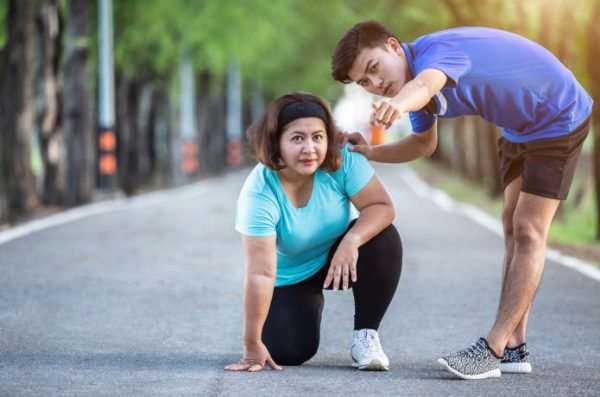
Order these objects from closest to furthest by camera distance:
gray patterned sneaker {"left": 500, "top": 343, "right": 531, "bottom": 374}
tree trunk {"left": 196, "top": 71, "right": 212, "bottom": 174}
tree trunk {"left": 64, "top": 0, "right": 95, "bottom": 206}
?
gray patterned sneaker {"left": 500, "top": 343, "right": 531, "bottom": 374} → tree trunk {"left": 64, "top": 0, "right": 95, "bottom": 206} → tree trunk {"left": 196, "top": 71, "right": 212, "bottom": 174}

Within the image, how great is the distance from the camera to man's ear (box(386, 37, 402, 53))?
6.04m

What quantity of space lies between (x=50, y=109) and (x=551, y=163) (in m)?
17.9

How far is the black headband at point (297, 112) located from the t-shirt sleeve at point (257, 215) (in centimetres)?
36

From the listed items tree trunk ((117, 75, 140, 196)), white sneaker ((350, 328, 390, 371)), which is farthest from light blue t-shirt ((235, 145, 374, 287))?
tree trunk ((117, 75, 140, 196))

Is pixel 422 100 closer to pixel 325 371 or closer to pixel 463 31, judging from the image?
pixel 463 31

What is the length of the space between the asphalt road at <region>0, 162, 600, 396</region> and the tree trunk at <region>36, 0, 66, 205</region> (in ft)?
27.3

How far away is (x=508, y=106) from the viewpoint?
20.3 ft

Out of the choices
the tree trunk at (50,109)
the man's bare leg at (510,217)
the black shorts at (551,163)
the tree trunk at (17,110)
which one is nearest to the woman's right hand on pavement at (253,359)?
the man's bare leg at (510,217)

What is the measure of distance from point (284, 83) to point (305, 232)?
59.5m

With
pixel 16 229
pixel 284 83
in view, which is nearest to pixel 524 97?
pixel 16 229

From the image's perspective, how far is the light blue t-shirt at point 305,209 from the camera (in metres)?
6.40

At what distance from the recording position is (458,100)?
242 inches

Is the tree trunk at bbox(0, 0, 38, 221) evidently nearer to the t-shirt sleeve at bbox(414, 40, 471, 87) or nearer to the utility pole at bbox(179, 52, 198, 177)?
the t-shirt sleeve at bbox(414, 40, 471, 87)

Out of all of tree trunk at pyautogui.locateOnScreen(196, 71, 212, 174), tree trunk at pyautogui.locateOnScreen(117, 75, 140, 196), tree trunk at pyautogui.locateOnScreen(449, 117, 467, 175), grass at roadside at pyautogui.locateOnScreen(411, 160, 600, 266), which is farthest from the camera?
tree trunk at pyautogui.locateOnScreen(196, 71, 212, 174)
